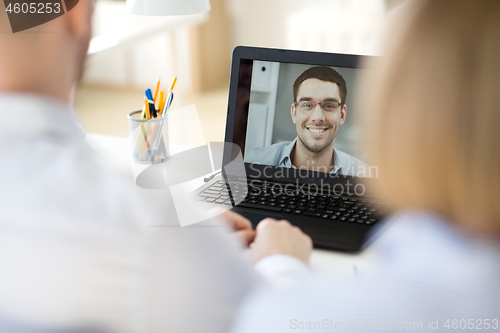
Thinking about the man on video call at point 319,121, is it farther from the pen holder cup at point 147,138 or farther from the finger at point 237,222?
the pen holder cup at point 147,138

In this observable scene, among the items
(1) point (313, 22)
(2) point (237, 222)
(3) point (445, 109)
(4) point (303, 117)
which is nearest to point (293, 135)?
(4) point (303, 117)

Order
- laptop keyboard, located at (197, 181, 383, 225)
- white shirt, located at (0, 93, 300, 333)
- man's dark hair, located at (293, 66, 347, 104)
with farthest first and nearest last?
man's dark hair, located at (293, 66, 347, 104)
laptop keyboard, located at (197, 181, 383, 225)
white shirt, located at (0, 93, 300, 333)

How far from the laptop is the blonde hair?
35 centimetres

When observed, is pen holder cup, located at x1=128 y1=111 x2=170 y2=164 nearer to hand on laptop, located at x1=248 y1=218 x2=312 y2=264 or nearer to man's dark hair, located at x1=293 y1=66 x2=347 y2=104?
man's dark hair, located at x1=293 y1=66 x2=347 y2=104

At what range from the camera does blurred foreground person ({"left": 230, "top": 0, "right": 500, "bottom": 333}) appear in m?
0.44

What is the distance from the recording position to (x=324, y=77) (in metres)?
0.91

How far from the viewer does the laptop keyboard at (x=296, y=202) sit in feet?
2.61

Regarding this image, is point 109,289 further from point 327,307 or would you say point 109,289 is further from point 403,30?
point 403,30

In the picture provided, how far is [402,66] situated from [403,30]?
0.11 ft

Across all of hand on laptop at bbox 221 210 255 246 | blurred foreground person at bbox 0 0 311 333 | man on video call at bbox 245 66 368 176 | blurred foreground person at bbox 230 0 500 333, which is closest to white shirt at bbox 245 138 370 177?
man on video call at bbox 245 66 368 176

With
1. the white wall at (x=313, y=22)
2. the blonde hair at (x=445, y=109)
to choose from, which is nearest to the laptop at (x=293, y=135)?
the blonde hair at (x=445, y=109)

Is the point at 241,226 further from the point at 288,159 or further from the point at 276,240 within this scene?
the point at 288,159

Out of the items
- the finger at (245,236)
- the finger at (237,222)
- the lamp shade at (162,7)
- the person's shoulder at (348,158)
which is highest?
the lamp shade at (162,7)

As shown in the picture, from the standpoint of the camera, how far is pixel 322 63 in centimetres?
91
